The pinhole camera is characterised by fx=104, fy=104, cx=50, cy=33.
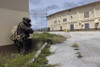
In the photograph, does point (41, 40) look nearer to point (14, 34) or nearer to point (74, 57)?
point (14, 34)

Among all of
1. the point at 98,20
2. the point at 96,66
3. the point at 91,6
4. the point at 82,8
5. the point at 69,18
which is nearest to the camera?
the point at 96,66

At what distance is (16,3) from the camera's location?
5.98 metres

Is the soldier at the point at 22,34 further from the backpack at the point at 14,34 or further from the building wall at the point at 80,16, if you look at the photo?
the building wall at the point at 80,16

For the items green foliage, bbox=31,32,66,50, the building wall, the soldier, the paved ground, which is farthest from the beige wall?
the building wall

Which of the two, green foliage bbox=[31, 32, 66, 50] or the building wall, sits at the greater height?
the building wall

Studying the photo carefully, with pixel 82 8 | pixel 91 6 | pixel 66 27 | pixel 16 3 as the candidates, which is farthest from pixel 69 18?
pixel 16 3

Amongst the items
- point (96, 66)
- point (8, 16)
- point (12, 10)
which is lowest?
point (96, 66)

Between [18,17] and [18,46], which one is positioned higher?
[18,17]

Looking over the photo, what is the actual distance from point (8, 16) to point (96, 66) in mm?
4710

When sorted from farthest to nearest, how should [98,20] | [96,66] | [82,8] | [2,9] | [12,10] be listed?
[82,8] → [98,20] → [12,10] → [2,9] → [96,66]

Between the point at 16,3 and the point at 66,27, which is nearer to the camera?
the point at 16,3

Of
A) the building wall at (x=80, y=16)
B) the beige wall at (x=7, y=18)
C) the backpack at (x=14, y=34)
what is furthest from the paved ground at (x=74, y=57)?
the building wall at (x=80, y=16)

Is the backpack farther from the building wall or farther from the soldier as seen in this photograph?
the building wall

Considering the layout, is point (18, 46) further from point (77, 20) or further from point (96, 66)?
point (77, 20)
